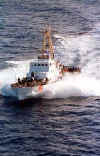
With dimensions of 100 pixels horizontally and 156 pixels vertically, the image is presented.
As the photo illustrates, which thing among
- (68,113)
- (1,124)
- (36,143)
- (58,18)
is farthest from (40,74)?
(58,18)

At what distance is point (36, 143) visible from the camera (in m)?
73.4

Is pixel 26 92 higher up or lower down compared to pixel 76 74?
higher up

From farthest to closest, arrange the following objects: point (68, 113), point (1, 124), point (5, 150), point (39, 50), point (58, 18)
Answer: point (58, 18) < point (39, 50) < point (68, 113) < point (1, 124) < point (5, 150)

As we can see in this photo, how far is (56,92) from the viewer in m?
96.4

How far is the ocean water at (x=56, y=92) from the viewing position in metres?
73.2

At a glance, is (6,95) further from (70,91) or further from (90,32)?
(90,32)

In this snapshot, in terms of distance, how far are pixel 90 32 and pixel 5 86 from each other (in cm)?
4665

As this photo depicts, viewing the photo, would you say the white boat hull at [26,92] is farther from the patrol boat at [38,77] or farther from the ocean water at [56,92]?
the ocean water at [56,92]

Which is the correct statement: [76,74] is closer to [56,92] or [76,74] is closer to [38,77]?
[56,92]

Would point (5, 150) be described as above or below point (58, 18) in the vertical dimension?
above

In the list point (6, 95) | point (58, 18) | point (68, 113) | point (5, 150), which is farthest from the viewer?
point (58, 18)

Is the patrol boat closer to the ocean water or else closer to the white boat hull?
the white boat hull

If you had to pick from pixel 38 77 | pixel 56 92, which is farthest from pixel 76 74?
pixel 38 77

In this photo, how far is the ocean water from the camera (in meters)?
73.2
